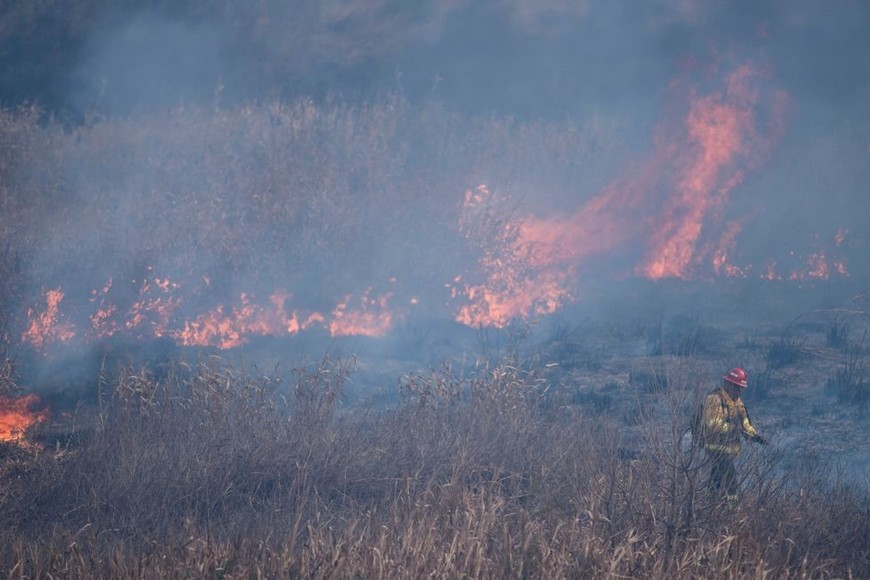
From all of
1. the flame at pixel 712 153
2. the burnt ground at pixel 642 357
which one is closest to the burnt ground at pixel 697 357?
the burnt ground at pixel 642 357

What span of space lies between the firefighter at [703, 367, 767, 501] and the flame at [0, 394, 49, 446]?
7.49 metres

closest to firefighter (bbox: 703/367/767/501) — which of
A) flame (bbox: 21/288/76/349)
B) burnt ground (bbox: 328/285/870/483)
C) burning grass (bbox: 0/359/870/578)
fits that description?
burning grass (bbox: 0/359/870/578)

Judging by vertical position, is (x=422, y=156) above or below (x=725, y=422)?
above

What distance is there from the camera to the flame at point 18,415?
1046cm

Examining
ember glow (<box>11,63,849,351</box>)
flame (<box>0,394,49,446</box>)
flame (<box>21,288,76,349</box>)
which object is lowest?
flame (<box>0,394,49,446</box>)

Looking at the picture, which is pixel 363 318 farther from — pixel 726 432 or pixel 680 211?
pixel 726 432

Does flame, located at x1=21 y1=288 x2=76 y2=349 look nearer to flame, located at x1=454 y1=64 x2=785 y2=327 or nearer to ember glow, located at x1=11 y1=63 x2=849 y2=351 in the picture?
ember glow, located at x1=11 y1=63 x2=849 y2=351

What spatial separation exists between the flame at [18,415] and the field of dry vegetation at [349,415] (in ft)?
0.85

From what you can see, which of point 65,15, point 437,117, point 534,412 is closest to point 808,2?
point 437,117

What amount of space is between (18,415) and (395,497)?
5924 mm

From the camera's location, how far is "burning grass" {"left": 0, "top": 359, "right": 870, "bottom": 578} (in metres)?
5.84

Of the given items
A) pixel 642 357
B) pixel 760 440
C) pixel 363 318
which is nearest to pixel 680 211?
pixel 642 357

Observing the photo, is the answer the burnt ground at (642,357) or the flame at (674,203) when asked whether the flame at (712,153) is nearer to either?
the flame at (674,203)

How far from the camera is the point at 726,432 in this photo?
7223 mm
